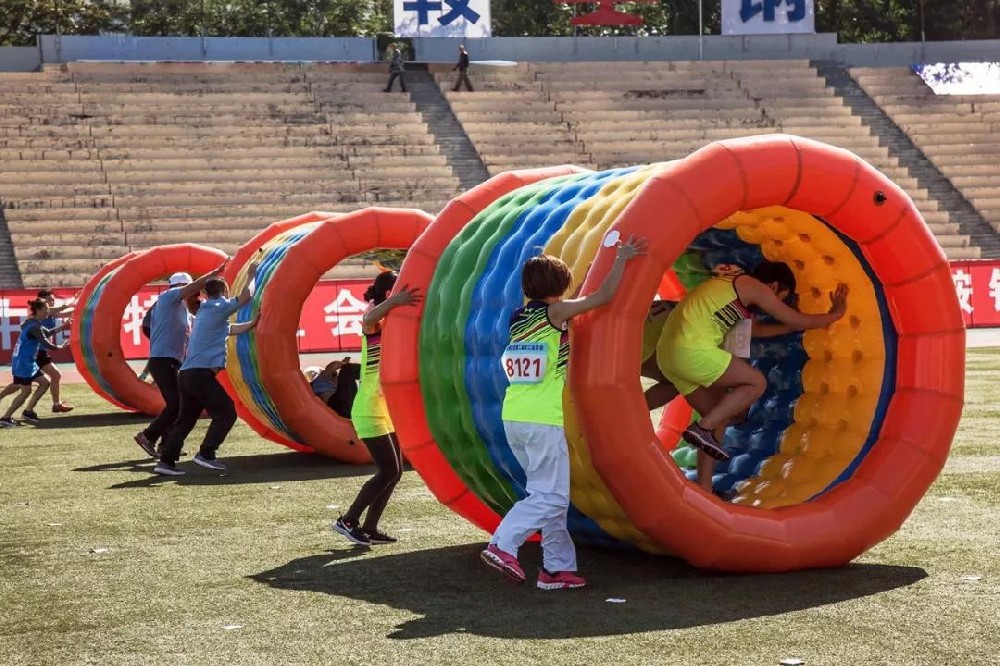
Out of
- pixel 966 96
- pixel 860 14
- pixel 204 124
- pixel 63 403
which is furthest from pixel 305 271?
pixel 860 14

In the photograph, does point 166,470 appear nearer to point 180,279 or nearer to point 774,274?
point 180,279

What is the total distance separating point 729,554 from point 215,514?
408cm

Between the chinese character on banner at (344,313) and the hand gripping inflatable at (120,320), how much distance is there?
758cm

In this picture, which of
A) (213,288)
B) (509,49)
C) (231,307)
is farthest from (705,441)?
(509,49)

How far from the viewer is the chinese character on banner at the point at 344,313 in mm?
25891

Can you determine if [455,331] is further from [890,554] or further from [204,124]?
[204,124]

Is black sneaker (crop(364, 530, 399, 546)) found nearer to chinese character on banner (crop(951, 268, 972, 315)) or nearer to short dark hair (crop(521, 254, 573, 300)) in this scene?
short dark hair (crop(521, 254, 573, 300))

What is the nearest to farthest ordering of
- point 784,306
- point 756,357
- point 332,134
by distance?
point 784,306 < point 756,357 < point 332,134

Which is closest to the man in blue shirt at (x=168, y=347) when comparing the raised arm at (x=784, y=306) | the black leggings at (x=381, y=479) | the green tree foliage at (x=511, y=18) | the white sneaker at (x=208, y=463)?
the white sneaker at (x=208, y=463)

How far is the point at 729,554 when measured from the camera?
7.07m

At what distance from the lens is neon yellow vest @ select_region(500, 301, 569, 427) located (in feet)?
22.5

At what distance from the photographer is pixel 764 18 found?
1577 inches

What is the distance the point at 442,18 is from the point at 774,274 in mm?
31134

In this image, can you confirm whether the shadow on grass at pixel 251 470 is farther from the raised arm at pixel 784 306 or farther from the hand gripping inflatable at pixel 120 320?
the raised arm at pixel 784 306
